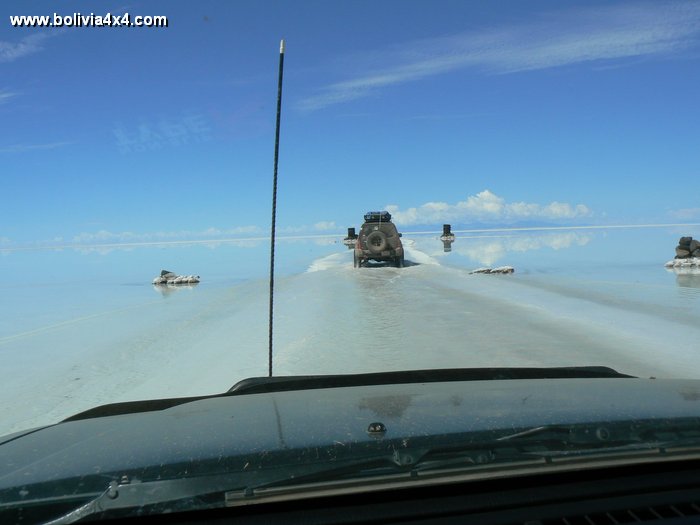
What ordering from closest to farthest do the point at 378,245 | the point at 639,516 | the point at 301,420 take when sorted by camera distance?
the point at 639,516, the point at 301,420, the point at 378,245

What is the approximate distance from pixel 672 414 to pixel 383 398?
4.24 ft

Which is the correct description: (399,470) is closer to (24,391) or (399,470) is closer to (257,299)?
(24,391)

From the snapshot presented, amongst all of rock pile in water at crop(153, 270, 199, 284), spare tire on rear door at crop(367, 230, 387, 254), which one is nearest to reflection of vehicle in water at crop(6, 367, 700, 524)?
rock pile in water at crop(153, 270, 199, 284)

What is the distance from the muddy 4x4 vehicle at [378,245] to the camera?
84.4ft

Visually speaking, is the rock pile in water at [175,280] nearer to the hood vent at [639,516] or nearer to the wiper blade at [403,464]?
the wiper blade at [403,464]

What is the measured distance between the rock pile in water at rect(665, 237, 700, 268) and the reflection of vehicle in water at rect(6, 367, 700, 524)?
805 inches

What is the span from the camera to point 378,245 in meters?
25.7

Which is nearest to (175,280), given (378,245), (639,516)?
(378,245)

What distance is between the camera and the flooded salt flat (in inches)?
269

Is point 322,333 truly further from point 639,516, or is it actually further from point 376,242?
point 376,242

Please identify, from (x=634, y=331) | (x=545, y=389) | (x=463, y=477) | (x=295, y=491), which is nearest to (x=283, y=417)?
(x=295, y=491)

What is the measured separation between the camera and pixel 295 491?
1.99 metres

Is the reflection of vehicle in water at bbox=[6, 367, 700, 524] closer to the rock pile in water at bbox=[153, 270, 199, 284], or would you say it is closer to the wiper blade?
the wiper blade

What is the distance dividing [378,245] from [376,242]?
18 cm
